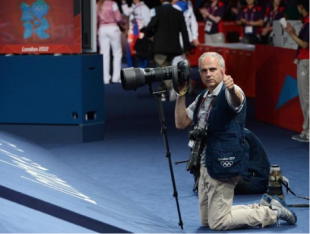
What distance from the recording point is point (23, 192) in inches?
180

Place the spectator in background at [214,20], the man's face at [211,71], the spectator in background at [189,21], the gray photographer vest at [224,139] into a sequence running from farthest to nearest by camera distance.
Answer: the spectator in background at [214,20]
the spectator in background at [189,21]
the gray photographer vest at [224,139]
the man's face at [211,71]

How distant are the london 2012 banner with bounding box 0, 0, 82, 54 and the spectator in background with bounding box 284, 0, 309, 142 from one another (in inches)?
113

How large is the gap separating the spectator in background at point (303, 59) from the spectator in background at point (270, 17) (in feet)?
19.6

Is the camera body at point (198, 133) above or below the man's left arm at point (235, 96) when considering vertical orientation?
below

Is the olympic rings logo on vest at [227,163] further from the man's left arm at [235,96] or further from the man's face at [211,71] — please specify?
the man's face at [211,71]

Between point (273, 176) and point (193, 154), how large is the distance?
54.6 inches

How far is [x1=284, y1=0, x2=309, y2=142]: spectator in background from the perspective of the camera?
34.2ft

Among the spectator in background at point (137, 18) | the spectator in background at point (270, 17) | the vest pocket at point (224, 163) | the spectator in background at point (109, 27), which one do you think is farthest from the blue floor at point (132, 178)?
the spectator in background at point (137, 18)

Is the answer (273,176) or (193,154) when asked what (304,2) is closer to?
(273,176)

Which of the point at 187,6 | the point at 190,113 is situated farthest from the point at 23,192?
the point at 187,6

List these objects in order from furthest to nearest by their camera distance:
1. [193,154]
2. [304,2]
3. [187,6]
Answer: [187,6], [304,2], [193,154]

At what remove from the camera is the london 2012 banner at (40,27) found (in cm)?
1094

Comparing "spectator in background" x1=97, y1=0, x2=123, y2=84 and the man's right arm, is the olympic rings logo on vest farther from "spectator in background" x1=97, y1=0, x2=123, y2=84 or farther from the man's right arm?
"spectator in background" x1=97, y1=0, x2=123, y2=84

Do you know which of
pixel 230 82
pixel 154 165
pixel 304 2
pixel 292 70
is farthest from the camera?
pixel 292 70
